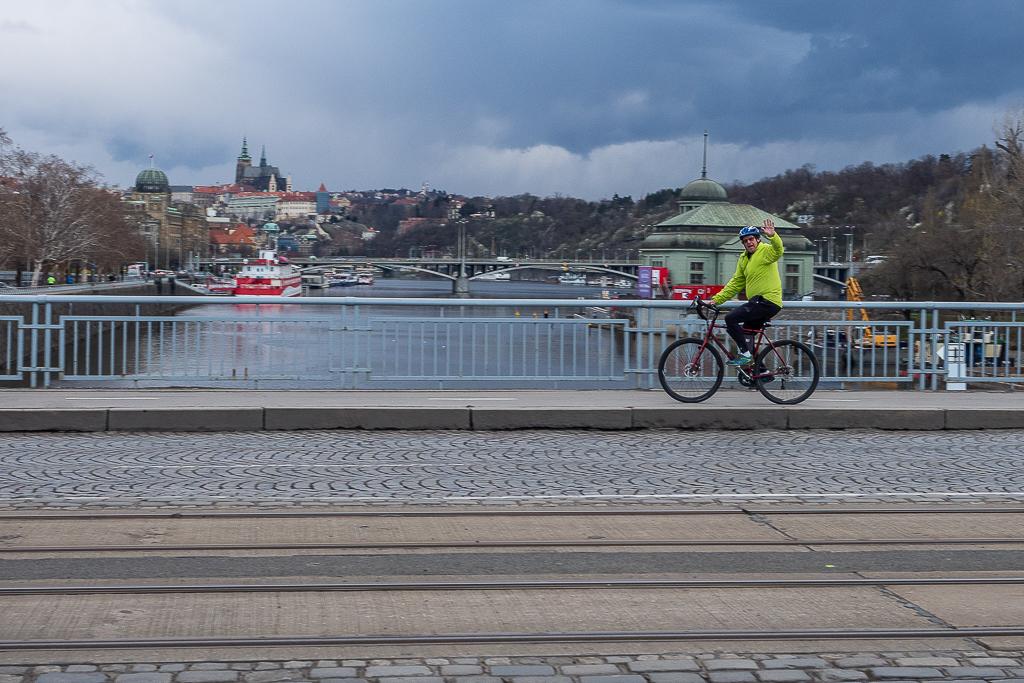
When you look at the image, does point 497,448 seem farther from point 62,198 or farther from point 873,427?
point 62,198

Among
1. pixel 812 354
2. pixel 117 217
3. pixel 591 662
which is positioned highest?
pixel 117 217

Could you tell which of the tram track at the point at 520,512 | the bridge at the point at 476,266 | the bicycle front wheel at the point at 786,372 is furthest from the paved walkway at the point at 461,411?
the bridge at the point at 476,266

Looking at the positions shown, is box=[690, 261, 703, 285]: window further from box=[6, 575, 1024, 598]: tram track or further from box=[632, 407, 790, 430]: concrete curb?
box=[6, 575, 1024, 598]: tram track

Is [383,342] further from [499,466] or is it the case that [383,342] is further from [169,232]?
[169,232]

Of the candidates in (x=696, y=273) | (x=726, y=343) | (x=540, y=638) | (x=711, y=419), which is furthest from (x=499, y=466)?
(x=696, y=273)

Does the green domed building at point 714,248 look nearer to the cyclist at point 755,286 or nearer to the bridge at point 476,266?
the bridge at point 476,266

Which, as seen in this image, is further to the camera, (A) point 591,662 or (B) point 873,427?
(B) point 873,427

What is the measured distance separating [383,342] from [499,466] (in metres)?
4.47

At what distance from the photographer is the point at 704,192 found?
117 m

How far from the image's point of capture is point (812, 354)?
1302 centimetres

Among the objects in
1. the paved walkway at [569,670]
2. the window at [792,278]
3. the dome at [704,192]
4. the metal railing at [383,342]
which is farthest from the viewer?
the dome at [704,192]

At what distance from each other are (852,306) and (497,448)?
522 cm

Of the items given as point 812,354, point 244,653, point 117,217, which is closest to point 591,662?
point 244,653

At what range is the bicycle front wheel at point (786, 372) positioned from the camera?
12.8m
